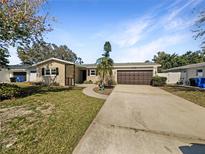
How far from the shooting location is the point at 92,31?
1638cm

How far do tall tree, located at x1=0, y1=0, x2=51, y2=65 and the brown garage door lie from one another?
554 inches

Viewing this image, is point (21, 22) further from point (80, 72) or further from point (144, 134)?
point (80, 72)

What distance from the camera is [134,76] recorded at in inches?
956

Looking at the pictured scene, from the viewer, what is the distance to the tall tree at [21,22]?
10.6 m

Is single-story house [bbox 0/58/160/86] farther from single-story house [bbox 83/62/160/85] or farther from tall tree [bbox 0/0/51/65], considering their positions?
tall tree [bbox 0/0/51/65]

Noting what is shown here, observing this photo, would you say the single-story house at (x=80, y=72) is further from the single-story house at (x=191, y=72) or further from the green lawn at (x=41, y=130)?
the green lawn at (x=41, y=130)

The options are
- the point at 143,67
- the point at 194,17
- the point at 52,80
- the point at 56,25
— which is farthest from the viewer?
the point at 143,67

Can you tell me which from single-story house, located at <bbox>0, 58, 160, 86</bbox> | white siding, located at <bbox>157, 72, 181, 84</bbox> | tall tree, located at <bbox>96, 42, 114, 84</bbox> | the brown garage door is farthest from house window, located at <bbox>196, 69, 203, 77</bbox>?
tall tree, located at <bbox>96, 42, 114, 84</bbox>

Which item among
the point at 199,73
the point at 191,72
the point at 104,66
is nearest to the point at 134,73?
the point at 104,66

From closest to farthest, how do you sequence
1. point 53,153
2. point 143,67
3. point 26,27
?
point 53,153 < point 26,27 < point 143,67

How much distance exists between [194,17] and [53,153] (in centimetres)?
1992

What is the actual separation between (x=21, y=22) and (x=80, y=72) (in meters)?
16.2

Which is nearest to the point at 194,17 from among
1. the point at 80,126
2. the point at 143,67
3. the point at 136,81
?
the point at 143,67

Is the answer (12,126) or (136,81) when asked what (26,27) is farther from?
(136,81)
